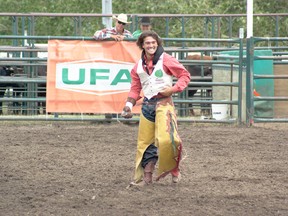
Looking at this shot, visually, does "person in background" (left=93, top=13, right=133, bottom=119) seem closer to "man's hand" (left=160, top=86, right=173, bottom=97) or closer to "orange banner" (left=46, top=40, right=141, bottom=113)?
"orange banner" (left=46, top=40, right=141, bottom=113)

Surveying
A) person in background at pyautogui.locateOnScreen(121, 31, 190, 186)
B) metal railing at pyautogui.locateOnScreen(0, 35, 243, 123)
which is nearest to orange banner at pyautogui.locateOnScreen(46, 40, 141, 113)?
metal railing at pyautogui.locateOnScreen(0, 35, 243, 123)

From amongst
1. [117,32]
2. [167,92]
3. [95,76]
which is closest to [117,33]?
[117,32]

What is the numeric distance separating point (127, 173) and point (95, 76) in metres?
4.84

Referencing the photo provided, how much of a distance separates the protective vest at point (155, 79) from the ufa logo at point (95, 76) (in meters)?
5.32

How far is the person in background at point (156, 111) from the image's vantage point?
7762mm

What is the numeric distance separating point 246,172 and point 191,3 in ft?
58.6

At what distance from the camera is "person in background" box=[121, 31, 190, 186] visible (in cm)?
776

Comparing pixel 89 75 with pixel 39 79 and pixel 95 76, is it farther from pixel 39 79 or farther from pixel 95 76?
pixel 39 79

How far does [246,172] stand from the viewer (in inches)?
344

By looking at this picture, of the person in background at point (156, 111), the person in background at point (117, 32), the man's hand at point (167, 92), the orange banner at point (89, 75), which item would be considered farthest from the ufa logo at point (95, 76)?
the man's hand at point (167, 92)

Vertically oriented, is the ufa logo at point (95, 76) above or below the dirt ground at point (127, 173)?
above

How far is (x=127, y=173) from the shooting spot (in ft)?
28.3

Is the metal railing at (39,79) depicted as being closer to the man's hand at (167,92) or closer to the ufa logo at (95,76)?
the ufa logo at (95,76)

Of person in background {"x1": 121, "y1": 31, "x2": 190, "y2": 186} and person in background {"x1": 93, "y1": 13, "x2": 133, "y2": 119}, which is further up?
person in background {"x1": 93, "y1": 13, "x2": 133, "y2": 119}
